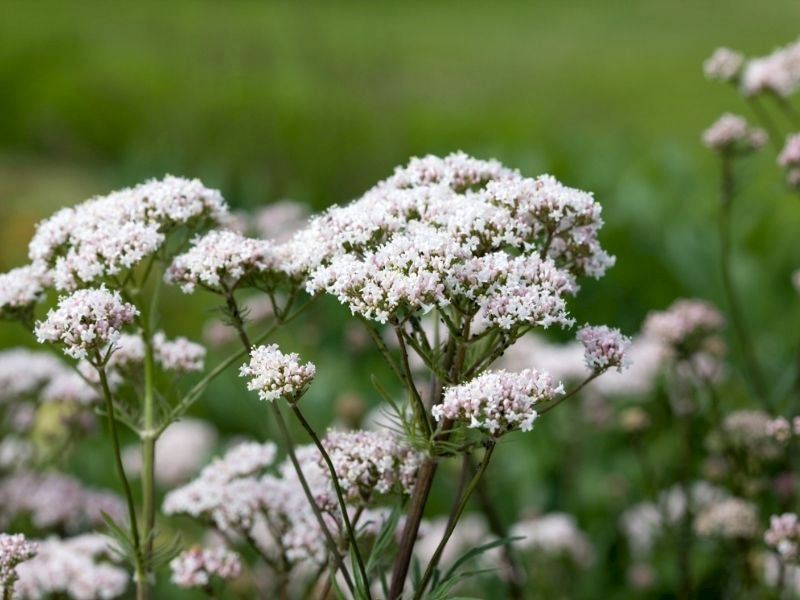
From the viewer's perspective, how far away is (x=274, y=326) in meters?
2.46

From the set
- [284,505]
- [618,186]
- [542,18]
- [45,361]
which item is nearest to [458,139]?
[618,186]

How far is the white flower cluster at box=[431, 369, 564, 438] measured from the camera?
74.6 inches

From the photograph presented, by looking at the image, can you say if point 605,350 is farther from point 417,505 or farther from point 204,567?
point 204,567

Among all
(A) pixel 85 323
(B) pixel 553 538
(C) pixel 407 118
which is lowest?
(A) pixel 85 323

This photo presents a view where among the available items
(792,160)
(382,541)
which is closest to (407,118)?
(792,160)

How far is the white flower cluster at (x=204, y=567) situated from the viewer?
2.50 metres

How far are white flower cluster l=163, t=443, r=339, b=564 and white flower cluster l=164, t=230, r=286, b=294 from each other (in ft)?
1.34

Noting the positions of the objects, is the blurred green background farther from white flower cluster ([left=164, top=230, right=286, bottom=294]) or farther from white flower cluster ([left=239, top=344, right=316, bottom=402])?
white flower cluster ([left=239, top=344, right=316, bottom=402])

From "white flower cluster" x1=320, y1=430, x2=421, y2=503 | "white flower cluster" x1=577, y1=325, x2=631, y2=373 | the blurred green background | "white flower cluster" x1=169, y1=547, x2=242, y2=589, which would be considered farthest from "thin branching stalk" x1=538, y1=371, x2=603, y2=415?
the blurred green background

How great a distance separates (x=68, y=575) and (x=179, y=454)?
216 cm

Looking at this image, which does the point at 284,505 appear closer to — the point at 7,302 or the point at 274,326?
the point at 274,326

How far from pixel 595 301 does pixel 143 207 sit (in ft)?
13.6

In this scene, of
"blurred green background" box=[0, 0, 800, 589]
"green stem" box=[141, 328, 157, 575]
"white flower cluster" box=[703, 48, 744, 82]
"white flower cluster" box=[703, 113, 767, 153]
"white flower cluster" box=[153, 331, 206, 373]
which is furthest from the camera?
"blurred green background" box=[0, 0, 800, 589]

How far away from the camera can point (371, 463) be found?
2260 millimetres
